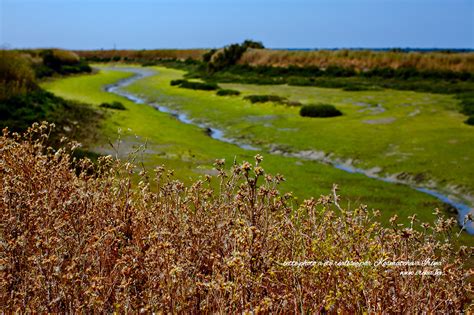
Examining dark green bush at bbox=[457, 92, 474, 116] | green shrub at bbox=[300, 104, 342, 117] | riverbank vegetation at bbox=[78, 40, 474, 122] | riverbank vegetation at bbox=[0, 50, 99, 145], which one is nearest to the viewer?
riverbank vegetation at bbox=[0, 50, 99, 145]

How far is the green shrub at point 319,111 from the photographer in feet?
84.8

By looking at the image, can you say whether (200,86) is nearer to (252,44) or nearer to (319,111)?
(319,111)

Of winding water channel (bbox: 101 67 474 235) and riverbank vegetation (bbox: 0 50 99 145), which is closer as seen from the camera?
winding water channel (bbox: 101 67 474 235)

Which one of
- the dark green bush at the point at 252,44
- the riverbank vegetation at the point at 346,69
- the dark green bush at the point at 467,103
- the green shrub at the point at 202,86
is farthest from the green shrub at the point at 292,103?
the dark green bush at the point at 252,44

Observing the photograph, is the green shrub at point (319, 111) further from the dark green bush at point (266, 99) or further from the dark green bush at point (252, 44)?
the dark green bush at point (252, 44)

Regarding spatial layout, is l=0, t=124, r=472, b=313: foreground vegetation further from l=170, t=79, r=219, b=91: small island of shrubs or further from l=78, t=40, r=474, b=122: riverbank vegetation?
l=170, t=79, r=219, b=91: small island of shrubs

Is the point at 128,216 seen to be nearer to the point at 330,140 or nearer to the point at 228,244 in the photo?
the point at 228,244

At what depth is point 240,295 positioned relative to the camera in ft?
12.1

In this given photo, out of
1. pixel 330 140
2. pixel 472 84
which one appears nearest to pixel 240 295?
pixel 330 140

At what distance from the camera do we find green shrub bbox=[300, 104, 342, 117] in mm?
25844

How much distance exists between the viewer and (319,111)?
25922 millimetres

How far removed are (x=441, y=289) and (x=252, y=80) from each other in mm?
43583

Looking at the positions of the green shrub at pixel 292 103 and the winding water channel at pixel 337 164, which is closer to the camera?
the winding water channel at pixel 337 164

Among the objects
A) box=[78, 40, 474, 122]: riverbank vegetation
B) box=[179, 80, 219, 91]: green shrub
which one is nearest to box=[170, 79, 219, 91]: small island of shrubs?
box=[179, 80, 219, 91]: green shrub
